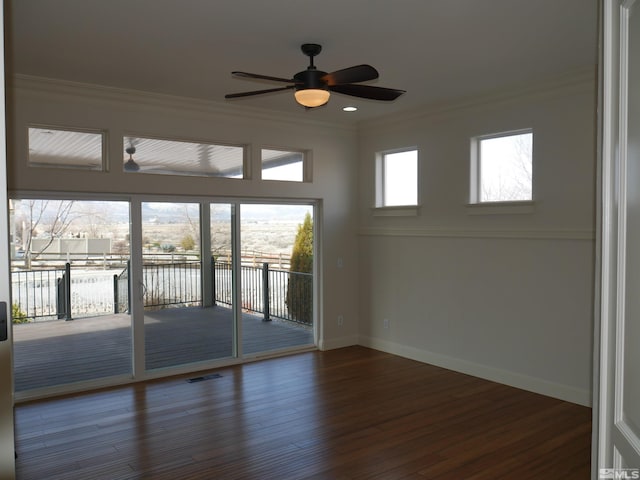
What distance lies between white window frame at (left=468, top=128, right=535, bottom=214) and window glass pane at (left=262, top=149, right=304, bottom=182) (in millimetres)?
2084

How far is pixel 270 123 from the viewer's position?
586 cm

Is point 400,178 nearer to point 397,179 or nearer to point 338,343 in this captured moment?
point 397,179

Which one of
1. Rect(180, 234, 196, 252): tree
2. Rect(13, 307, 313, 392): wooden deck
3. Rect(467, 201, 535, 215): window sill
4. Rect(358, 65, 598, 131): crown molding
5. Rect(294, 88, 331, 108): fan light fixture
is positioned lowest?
Rect(13, 307, 313, 392): wooden deck

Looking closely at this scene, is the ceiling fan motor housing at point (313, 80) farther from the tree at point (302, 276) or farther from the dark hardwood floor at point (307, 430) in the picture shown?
the tree at point (302, 276)

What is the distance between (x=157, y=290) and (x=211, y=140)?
172 centimetres

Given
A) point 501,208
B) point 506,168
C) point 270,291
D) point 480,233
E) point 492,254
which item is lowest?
point 270,291

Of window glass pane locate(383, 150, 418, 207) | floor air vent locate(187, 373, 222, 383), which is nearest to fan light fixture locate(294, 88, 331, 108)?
window glass pane locate(383, 150, 418, 207)

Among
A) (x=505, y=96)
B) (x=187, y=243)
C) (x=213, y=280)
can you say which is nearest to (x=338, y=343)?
(x=213, y=280)

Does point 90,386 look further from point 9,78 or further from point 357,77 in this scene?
point 357,77

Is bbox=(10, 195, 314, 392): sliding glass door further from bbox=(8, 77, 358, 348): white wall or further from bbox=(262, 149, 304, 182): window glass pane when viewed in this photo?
bbox=(262, 149, 304, 182): window glass pane

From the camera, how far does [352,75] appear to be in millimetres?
3105

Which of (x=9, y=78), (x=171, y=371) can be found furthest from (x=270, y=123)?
(x=171, y=371)

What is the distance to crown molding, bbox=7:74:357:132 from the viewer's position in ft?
14.6

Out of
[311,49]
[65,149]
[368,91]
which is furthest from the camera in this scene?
[65,149]
